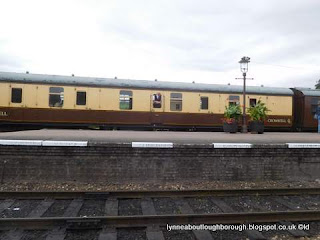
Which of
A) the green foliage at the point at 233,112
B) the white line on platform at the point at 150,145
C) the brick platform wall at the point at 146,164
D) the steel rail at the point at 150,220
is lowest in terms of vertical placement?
the steel rail at the point at 150,220

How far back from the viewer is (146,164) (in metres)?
7.40

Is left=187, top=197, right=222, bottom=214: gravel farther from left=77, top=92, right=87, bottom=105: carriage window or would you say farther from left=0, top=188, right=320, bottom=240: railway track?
left=77, top=92, right=87, bottom=105: carriage window

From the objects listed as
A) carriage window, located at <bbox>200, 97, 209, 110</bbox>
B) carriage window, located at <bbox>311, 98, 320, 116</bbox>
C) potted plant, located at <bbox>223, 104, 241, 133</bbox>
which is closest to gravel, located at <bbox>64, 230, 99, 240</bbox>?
potted plant, located at <bbox>223, 104, 241, 133</bbox>

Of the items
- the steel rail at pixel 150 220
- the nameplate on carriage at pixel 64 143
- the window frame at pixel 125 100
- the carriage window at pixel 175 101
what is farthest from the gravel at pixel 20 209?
the carriage window at pixel 175 101

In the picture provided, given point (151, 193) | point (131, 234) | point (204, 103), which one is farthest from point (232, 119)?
point (131, 234)

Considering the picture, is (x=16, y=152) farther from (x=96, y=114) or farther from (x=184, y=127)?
(x=184, y=127)

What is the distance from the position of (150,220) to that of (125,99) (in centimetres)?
1074

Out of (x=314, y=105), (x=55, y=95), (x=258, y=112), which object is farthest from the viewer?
(x=314, y=105)

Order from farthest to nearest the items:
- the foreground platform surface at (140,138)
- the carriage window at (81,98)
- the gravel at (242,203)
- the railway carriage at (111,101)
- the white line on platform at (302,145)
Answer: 1. the carriage window at (81,98)
2. the railway carriage at (111,101)
3. the foreground platform surface at (140,138)
4. the white line on platform at (302,145)
5. the gravel at (242,203)

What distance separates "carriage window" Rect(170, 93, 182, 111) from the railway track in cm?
939

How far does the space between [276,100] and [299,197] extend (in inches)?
452

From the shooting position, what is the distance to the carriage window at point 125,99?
15.1 meters

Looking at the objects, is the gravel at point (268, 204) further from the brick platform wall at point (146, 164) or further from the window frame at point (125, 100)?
the window frame at point (125, 100)

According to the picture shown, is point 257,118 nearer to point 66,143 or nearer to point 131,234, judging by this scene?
point 66,143
